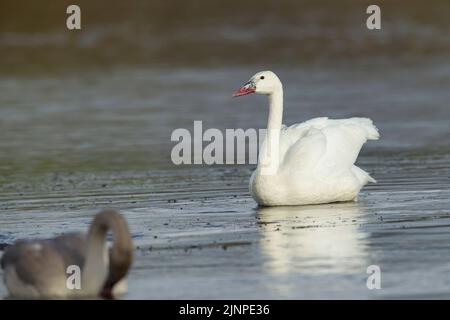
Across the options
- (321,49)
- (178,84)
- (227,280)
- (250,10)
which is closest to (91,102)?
(178,84)

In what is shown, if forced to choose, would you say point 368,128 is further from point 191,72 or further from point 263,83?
point 191,72

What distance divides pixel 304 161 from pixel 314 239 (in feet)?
10.0

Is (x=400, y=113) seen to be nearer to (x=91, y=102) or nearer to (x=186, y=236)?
(x=91, y=102)

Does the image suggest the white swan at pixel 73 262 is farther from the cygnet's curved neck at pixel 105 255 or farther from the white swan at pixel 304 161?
the white swan at pixel 304 161

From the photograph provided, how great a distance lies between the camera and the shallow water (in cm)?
1177

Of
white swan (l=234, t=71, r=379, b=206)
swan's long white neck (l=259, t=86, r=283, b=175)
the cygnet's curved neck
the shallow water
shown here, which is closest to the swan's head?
white swan (l=234, t=71, r=379, b=206)

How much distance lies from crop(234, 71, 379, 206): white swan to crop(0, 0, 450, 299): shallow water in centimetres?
22

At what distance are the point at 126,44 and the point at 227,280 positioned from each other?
33.9 m

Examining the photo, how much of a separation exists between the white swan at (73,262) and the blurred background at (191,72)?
9.42 meters

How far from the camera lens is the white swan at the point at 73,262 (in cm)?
1024

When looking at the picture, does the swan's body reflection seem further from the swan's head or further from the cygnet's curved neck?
the swan's head

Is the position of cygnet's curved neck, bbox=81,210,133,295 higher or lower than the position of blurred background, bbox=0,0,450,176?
lower

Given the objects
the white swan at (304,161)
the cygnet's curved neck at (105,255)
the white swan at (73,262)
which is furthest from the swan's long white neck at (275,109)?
the cygnet's curved neck at (105,255)

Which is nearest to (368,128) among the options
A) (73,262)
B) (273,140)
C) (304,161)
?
(273,140)
